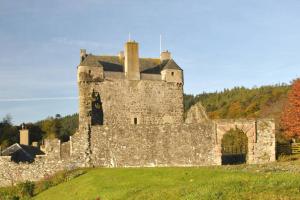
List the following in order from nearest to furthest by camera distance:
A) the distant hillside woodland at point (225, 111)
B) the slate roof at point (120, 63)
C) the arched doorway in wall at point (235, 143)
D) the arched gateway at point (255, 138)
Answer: the arched gateway at point (255, 138)
the slate roof at point (120, 63)
the arched doorway in wall at point (235, 143)
the distant hillside woodland at point (225, 111)

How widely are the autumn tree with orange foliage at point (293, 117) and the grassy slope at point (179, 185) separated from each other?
69.8 ft

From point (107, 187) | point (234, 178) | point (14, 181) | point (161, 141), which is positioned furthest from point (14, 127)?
point (234, 178)

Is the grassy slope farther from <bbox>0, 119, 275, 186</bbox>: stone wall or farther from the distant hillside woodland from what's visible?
the distant hillside woodland

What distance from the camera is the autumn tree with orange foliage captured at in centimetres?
4525

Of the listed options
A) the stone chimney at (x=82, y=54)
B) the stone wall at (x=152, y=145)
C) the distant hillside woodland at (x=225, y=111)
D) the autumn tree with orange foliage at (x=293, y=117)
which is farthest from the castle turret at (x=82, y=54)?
the distant hillside woodland at (x=225, y=111)

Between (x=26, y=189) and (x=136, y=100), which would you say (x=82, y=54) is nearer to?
(x=136, y=100)

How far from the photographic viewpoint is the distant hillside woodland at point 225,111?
255 ft

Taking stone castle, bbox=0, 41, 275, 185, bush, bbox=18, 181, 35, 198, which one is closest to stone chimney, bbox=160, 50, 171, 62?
stone castle, bbox=0, 41, 275, 185

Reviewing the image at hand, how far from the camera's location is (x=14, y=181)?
34.5m

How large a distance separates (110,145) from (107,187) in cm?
926

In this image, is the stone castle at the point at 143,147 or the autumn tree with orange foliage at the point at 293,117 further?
the autumn tree with orange foliage at the point at 293,117

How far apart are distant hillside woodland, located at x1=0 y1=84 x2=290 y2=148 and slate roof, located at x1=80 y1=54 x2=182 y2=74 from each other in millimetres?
19226

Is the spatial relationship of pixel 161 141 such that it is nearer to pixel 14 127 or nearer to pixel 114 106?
pixel 114 106

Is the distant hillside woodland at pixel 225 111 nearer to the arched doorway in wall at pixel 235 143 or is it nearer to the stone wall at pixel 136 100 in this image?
the arched doorway in wall at pixel 235 143
